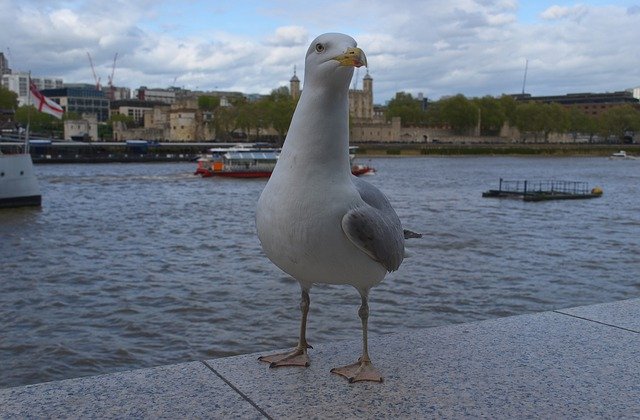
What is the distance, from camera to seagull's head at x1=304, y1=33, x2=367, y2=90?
2.38 meters

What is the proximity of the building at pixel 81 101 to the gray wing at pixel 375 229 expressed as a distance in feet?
452

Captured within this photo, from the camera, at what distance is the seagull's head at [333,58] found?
238 centimetres

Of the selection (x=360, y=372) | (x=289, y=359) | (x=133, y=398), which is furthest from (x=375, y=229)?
(x=133, y=398)

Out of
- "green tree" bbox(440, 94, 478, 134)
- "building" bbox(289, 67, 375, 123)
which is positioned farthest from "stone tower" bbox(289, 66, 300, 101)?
"green tree" bbox(440, 94, 478, 134)

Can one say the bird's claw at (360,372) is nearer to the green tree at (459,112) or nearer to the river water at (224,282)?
the river water at (224,282)

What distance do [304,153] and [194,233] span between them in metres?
17.1

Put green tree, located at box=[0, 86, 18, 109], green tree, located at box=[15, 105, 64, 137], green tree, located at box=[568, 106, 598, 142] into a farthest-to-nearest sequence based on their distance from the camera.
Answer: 1. green tree, located at box=[568, 106, 598, 142]
2. green tree, located at box=[15, 105, 64, 137]
3. green tree, located at box=[0, 86, 18, 109]

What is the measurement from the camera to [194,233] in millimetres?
19344

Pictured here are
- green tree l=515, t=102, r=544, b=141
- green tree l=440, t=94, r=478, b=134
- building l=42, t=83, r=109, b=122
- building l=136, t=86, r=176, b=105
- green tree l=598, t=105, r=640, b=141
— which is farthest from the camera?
building l=136, t=86, r=176, b=105

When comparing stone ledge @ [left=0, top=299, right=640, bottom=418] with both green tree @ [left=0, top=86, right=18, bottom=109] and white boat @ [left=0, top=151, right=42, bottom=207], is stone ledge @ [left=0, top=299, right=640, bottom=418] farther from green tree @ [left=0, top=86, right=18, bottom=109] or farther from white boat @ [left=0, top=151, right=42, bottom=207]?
green tree @ [left=0, top=86, right=18, bottom=109]

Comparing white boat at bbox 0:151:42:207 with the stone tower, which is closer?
white boat at bbox 0:151:42:207

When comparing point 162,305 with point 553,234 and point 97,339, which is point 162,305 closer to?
point 97,339

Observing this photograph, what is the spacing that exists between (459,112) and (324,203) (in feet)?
333

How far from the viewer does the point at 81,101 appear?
13862 centimetres
